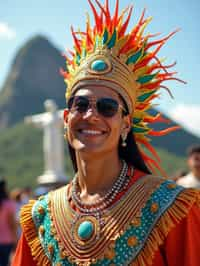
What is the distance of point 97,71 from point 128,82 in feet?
0.60

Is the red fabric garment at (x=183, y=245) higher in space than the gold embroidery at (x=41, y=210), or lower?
lower

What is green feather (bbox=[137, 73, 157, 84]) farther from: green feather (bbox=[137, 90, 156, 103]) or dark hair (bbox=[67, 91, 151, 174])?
dark hair (bbox=[67, 91, 151, 174])

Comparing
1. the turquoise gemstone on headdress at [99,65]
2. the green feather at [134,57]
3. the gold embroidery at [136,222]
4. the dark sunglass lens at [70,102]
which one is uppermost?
the green feather at [134,57]

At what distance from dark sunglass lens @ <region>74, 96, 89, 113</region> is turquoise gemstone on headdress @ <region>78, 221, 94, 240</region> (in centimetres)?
60

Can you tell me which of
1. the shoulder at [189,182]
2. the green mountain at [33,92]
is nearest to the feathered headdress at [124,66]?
the shoulder at [189,182]

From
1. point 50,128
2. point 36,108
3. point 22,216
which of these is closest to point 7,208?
point 22,216

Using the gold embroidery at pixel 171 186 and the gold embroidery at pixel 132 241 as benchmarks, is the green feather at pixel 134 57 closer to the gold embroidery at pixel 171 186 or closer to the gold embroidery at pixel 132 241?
the gold embroidery at pixel 171 186

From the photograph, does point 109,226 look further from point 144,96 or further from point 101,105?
point 144,96

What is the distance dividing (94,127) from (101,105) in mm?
121

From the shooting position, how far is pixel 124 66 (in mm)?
3453

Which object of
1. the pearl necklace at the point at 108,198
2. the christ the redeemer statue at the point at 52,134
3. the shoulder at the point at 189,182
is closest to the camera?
the pearl necklace at the point at 108,198

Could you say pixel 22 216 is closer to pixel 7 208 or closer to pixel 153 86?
pixel 153 86

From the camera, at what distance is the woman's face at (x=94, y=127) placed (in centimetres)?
324

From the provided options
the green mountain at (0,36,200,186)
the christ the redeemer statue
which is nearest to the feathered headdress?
the christ the redeemer statue
